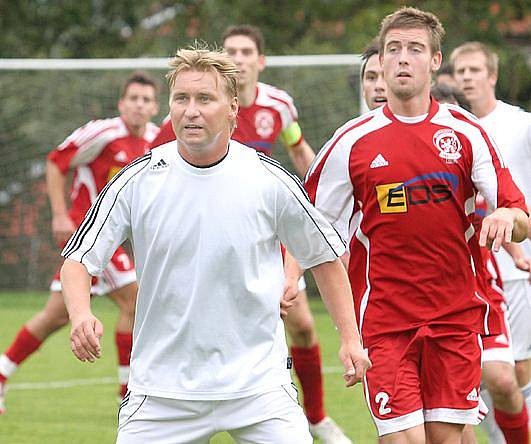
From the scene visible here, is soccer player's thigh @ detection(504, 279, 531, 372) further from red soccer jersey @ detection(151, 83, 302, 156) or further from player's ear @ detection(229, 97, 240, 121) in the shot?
player's ear @ detection(229, 97, 240, 121)

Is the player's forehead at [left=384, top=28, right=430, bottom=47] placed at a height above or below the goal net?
above

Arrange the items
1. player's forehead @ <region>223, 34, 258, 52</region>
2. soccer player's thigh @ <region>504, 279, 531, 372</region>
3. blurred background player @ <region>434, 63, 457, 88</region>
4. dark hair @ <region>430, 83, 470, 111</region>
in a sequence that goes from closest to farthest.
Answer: dark hair @ <region>430, 83, 470, 111</region> → soccer player's thigh @ <region>504, 279, 531, 372</region> → blurred background player @ <region>434, 63, 457, 88</region> → player's forehead @ <region>223, 34, 258, 52</region>

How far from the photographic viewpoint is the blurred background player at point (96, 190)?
8.77m

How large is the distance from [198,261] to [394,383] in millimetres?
1255

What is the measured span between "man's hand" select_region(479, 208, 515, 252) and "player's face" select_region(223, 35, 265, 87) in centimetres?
329

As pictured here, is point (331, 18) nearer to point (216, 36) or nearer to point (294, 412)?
point (216, 36)

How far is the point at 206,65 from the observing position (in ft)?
14.8

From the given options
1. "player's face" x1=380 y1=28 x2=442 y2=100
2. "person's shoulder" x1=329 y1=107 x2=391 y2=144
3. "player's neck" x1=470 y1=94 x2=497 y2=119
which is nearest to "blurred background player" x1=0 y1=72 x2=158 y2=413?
"player's neck" x1=470 y1=94 x2=497 y2=119

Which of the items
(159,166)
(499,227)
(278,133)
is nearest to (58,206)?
(278,133)

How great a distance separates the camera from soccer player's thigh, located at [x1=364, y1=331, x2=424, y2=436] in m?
5.29

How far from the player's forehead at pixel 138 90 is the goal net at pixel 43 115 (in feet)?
20.5

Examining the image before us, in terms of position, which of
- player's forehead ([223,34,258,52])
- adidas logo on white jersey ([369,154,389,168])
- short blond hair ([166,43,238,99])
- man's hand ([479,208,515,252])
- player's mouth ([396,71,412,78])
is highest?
player's forehead ([223,34,258,52])

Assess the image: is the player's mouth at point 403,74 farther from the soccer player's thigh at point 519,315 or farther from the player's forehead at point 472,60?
the soccer player's thigh at point 519,315

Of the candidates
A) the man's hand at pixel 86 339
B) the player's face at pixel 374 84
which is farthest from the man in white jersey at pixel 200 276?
the player's face at pixel 374 84
